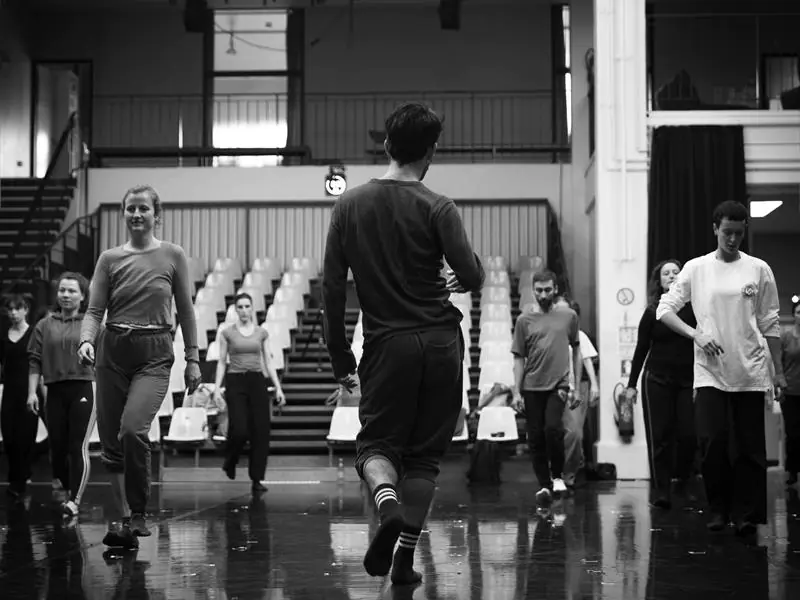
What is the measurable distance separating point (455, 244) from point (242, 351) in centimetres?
573

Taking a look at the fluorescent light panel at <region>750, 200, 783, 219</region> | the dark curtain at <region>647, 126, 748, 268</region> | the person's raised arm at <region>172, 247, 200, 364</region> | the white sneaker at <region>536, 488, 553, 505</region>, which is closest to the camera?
the person's raised arm at <region>172, 247, 200, 364</region>

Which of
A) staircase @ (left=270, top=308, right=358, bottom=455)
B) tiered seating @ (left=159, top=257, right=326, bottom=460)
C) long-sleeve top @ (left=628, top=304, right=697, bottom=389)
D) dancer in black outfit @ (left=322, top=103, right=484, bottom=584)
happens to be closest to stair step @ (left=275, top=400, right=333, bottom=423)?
staircase @ (left=270, top=308, right=358, bottom=455)

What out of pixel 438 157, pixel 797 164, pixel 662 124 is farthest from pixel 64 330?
pixel 438 157

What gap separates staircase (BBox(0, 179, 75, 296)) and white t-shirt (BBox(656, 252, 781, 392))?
11268 millimetres

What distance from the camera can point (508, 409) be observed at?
10.5 meters

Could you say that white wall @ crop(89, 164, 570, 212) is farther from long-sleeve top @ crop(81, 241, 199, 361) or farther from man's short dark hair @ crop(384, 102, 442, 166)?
man's short dark hair @ crop(384, 102, 442, 166)

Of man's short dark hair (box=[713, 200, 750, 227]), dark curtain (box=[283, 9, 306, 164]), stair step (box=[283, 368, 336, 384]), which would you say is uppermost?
dark curtain (box=[283, 9, 306, 164])

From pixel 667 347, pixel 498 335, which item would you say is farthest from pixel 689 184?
pixel 667 347

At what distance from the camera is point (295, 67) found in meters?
20.2

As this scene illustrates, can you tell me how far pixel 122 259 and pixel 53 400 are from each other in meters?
2.46

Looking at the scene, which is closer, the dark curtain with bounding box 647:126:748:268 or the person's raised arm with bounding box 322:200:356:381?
the person's raised arm with bounding box 322:200:356:381

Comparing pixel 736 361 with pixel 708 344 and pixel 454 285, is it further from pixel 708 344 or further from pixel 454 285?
pixel 454 285

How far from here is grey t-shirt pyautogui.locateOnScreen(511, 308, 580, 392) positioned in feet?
24.7

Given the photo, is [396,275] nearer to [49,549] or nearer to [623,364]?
[49,549]
